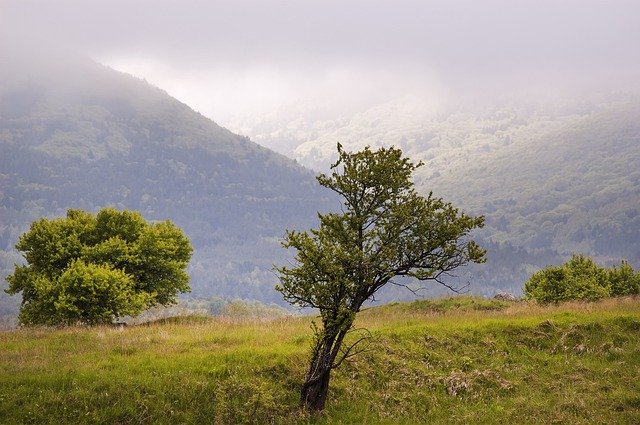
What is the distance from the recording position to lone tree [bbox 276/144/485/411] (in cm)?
1806

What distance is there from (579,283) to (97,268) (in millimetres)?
35849

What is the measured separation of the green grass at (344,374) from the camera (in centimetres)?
1914

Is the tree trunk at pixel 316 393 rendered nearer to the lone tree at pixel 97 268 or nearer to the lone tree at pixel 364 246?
the lone tree at pixel 364 246

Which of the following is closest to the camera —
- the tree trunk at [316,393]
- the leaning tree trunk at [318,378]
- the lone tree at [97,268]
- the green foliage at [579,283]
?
the leaning tree trunk at [318,378]

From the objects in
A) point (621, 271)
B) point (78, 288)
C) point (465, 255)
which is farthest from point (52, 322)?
point (621, 271)

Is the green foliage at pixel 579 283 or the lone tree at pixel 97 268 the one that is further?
the green foliage at pixel 579 283

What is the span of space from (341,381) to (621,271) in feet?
130

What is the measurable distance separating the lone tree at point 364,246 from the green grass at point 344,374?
291 centimetres

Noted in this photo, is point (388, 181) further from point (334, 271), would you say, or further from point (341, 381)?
point (341, 381)

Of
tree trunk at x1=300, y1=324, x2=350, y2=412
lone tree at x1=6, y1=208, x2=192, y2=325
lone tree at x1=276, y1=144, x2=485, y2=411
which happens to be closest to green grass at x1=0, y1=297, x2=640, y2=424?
tree trunk at x1=300, y1=324, x2=350, y2=412

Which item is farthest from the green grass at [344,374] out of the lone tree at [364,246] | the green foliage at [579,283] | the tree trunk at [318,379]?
the green foliage at [579,283]

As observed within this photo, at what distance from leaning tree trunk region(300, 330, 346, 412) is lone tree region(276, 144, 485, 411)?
35mm

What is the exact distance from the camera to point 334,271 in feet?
58.3

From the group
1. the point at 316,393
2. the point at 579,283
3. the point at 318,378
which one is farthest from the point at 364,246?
the point at 579,283
